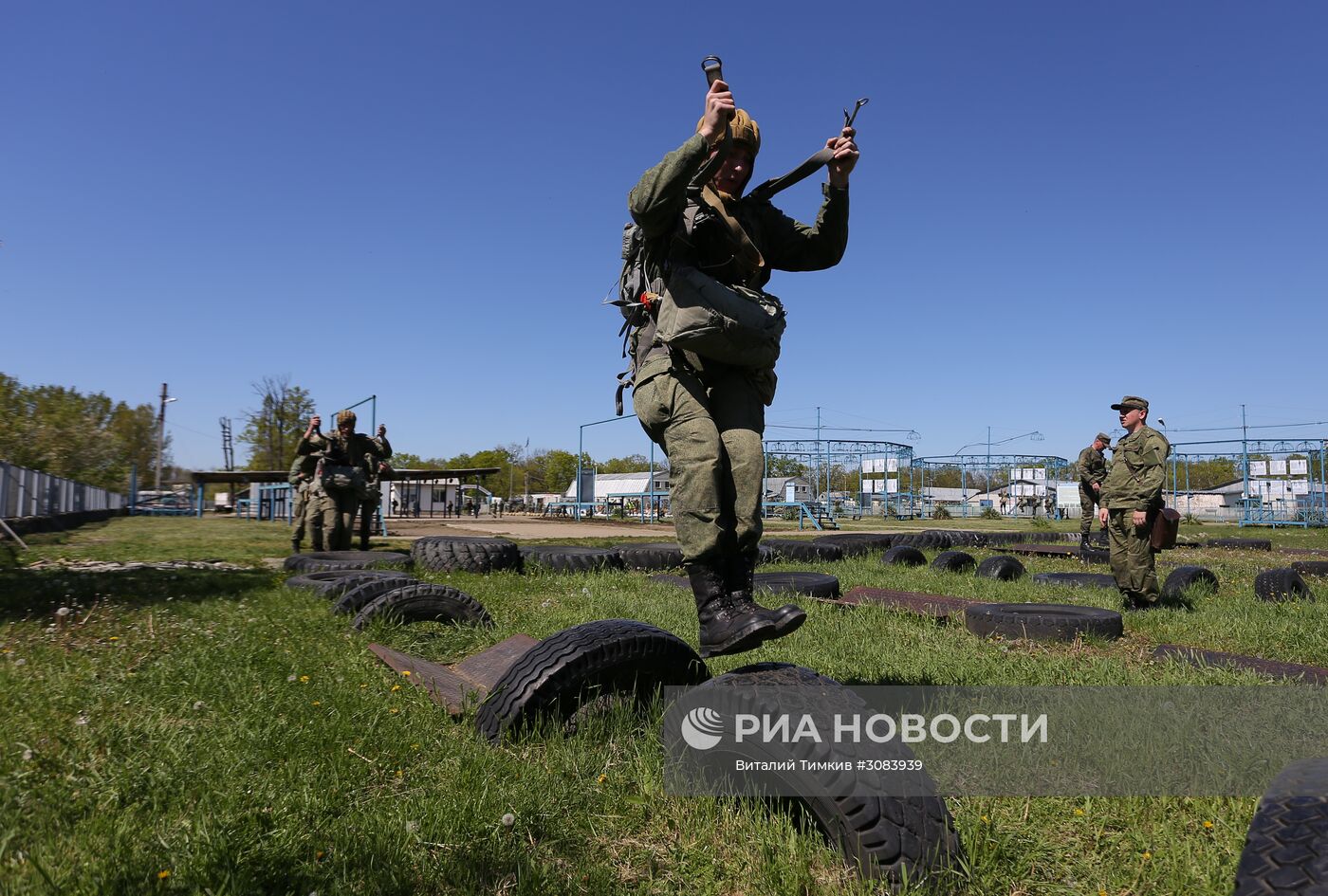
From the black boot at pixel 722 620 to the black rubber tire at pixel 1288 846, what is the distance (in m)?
1.42

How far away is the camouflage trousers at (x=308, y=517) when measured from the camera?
11773 mm

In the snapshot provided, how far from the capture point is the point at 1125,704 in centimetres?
320

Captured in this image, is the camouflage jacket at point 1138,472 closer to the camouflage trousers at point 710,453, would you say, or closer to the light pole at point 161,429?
the camouflage trousers at point 710,453

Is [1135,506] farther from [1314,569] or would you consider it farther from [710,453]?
[710,453]

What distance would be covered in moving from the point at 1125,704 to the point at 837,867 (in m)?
1.99

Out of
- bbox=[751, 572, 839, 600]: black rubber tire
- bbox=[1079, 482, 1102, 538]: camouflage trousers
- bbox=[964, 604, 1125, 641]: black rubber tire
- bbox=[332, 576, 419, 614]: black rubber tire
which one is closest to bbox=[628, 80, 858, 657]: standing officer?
bbox=[964, 604, 1125, 641]: black rubber tire

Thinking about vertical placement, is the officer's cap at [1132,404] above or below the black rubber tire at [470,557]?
above

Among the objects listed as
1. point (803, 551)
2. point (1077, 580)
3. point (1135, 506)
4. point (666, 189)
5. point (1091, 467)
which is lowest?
point (1077, 580)

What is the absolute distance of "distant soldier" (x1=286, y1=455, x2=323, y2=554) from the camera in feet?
38.7

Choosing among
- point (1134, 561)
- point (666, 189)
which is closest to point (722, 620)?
point (666, 189)

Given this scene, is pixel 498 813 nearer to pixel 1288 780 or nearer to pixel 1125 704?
pixel 1288 780

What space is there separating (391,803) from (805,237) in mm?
2574

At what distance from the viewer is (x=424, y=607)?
489cm

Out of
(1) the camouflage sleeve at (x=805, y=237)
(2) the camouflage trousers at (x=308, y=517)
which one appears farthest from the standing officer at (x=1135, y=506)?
(2) the camouflage trousers at (x=308, y=517)
